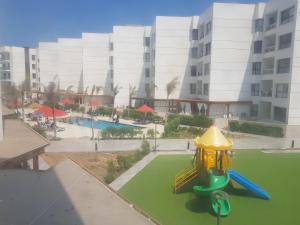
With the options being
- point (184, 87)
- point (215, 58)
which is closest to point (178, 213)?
point (215, 58)

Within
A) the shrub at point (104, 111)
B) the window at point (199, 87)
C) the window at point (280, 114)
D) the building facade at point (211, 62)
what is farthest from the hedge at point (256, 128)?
the shrub at point (104, 111)

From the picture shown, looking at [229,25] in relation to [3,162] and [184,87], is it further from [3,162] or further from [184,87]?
[3,162]

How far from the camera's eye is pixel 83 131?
97.2 ft

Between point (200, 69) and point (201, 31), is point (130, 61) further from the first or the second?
point (201, 31)

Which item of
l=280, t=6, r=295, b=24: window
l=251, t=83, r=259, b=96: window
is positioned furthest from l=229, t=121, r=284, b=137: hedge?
l=280, t=6, r=295, b=24: window

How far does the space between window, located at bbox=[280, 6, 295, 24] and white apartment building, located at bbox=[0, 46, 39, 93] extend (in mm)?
58967

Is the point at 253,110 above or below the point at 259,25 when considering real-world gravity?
below

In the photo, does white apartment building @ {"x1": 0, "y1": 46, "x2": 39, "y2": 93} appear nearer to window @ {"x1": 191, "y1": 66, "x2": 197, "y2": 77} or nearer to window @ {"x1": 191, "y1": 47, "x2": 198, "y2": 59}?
window @ {"x1": 191, "y1": 66, "x2": 197, "y2": 77}

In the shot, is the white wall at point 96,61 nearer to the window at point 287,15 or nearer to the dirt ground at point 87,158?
the window at point 287,15

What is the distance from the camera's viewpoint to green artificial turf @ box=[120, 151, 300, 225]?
10609 mm

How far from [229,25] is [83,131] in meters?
22.2

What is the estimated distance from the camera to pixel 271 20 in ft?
106

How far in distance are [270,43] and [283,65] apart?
4639 mm

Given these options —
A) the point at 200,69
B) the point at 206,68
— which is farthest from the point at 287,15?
the point at 200,69
